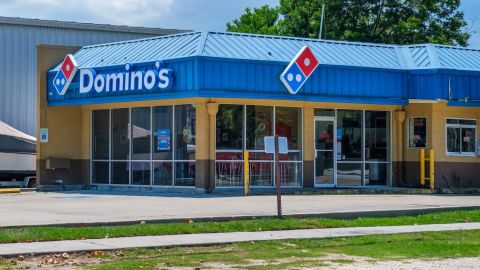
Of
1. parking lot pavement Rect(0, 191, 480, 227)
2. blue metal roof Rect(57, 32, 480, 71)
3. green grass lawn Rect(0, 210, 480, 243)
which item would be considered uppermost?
blue metal roof Rect(57, 32, 480, 71)

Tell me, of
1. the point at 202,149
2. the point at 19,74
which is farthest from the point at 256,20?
the point at 202,149

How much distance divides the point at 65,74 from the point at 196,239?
606 inches

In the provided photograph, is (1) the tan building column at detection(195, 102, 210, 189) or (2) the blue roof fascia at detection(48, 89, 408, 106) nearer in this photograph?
(2) the blue roof fascia at detection(48, 89, 408, 106)

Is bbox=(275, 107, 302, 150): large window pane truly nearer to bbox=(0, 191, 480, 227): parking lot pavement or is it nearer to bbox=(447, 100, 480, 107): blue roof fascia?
bbox=(0, 191, 480, 227): parking lot pavement

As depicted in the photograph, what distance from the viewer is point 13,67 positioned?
126 feet

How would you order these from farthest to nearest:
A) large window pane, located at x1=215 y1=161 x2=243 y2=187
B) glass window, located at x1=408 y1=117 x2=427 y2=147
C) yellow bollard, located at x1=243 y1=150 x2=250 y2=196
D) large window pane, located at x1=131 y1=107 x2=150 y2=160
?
glass window, located at x1=408 y1=117 x2=427 y2=147, large window pane, located at x1=131 y1=107 x2=150 y2=160, large window pane, located at x1=215 y1=161 x2=243 y2=187, yellow bollard, located at x1=243 y1=150 x2=250 y2=196

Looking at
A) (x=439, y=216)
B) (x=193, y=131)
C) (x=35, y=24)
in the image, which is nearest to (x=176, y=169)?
(x=193, y=131)

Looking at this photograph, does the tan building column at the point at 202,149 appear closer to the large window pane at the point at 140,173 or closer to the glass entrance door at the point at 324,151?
the large window pane at the point at 140,173

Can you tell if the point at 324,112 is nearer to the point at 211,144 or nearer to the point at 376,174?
the point at 376,174

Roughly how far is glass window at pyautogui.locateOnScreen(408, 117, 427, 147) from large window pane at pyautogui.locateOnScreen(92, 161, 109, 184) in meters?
11.2

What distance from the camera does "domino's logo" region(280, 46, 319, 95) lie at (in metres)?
25.8

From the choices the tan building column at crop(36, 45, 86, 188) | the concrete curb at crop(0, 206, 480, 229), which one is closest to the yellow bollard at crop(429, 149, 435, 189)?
the concrete curb at crop(0, 206, 480, 229)

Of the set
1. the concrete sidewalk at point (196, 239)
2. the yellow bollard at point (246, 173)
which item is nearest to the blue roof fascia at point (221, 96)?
the yellow bollard at point (246, 173)

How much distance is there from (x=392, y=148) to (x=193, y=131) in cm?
778
